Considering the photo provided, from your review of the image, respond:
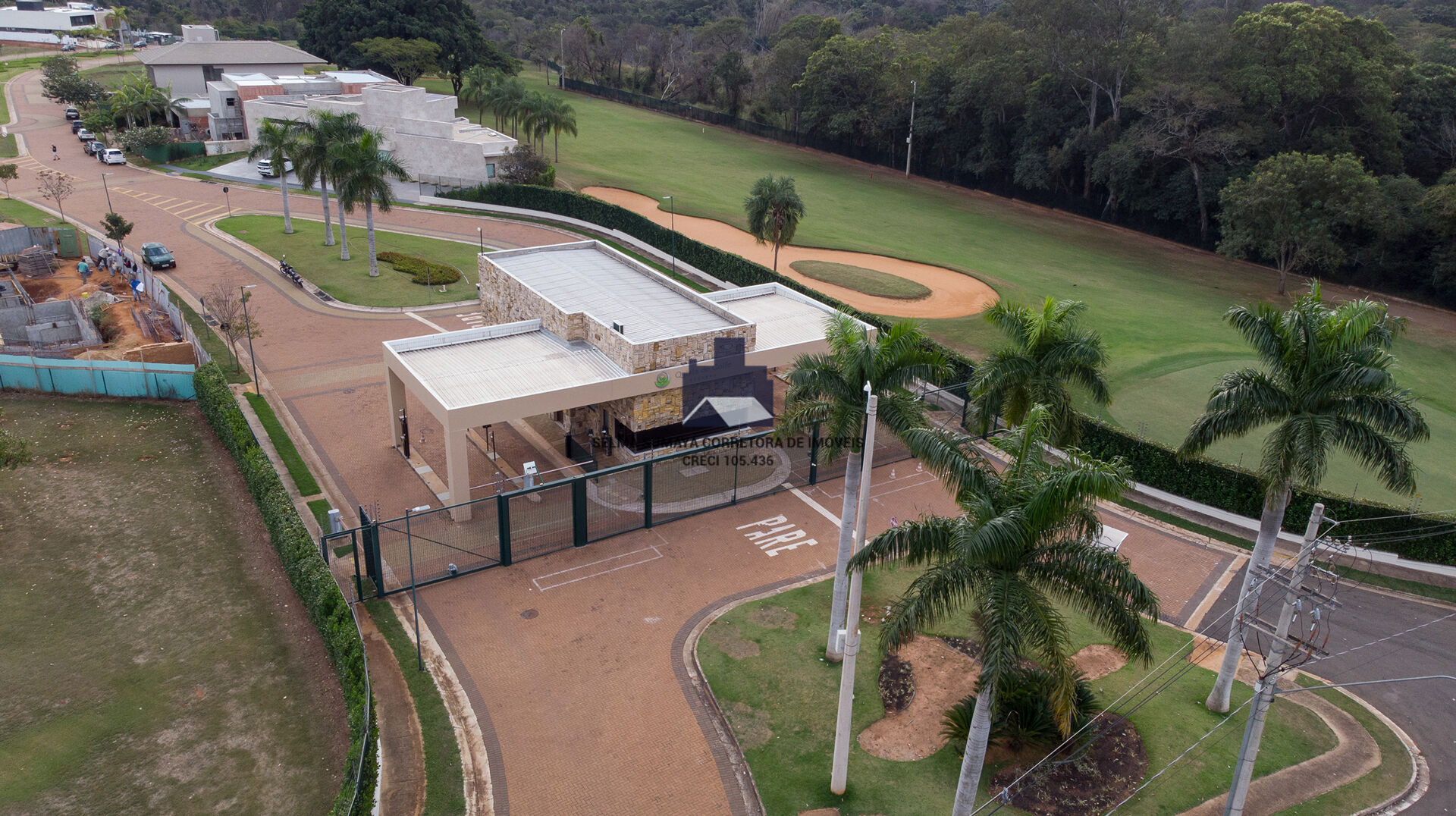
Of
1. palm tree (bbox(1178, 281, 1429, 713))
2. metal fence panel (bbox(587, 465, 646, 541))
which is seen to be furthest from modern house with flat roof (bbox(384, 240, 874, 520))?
palm tree (bbox(1178, 281, 1429, 713))

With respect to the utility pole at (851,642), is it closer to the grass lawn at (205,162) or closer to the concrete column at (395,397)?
the concrete column at (395,397)

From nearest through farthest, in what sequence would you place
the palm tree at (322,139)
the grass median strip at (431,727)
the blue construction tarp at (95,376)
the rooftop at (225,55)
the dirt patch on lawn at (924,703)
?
the grass median strip at (431,727) → the dirt patch on lawn at (924,703) → the blue construction tarp at (95,376) → the palm tree at (322,139) → the rooftop at (225,55)

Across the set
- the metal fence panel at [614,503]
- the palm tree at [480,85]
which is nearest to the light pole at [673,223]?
the palm tree at [480,85]

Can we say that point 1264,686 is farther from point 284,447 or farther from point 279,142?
point 279,142

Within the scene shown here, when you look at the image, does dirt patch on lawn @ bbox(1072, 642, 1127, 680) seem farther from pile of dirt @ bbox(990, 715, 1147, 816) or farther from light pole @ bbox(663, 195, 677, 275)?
light pole @ bbox(663, 195, 677, 275)

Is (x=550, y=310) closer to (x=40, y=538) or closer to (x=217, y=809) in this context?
(x=40, y=538)
